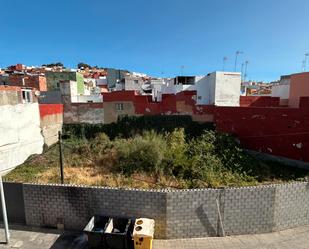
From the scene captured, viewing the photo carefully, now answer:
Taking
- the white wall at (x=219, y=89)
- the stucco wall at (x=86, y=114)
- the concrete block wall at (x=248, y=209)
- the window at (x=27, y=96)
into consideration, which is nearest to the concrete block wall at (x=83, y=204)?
the concrete block wall at (x=248, y=209)

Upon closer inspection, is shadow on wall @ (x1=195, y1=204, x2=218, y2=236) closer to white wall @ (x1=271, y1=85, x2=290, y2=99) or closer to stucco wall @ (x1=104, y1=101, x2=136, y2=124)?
stucco wall @ (x1=104, y1=101, x2=136, y2=124)

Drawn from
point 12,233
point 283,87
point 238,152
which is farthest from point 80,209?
point 283,87

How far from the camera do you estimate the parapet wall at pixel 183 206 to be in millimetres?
6859

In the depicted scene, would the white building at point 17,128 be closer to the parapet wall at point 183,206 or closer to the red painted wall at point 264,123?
the parapet wall at point 183,206

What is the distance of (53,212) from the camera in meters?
7.42

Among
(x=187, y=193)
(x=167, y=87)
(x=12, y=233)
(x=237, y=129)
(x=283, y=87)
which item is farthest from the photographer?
(x=167, y=87)

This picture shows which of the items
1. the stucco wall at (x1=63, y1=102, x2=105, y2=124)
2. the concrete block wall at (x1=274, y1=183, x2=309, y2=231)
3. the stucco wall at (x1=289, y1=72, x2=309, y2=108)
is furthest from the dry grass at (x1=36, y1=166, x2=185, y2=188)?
the stucco wall at (x1=289, y1=72, x2=309, y2=108)

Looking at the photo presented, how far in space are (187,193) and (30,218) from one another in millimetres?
5468

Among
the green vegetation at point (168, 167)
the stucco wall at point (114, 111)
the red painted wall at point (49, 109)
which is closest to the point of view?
the green vegetation at point (168, 167)

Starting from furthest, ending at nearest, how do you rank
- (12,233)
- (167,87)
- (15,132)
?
(167,87) → (15,132) → (12,233)

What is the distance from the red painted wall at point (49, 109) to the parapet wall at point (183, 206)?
10.3 m

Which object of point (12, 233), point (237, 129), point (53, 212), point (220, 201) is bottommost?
point (12, 233)

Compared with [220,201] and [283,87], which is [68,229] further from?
[283,87]

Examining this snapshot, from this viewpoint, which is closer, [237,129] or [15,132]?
[15,132]
